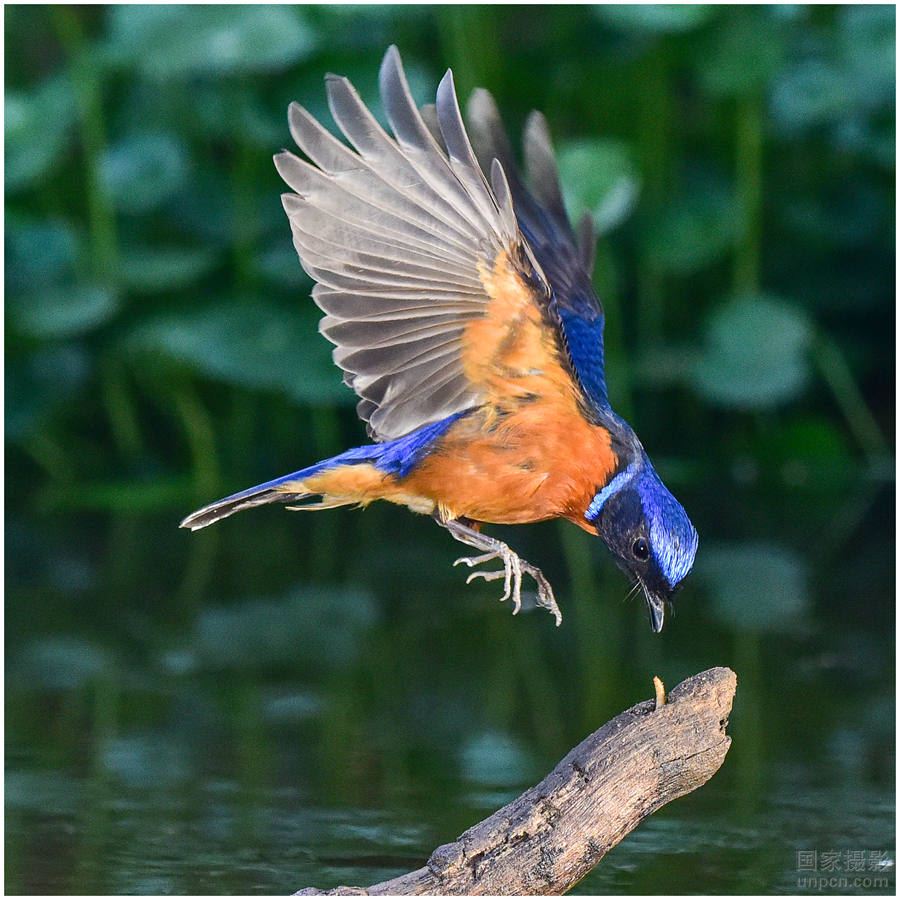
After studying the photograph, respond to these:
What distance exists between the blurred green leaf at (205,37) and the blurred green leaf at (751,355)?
1877 millimetres

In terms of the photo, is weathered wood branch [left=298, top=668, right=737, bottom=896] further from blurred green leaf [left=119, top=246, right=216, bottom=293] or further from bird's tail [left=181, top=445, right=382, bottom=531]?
blurred green leaf [left=119, top=246, right=216, bottom=293]

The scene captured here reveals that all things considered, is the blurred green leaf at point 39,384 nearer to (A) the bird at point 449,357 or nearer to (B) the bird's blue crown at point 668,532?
(A) the bird at point 449,357

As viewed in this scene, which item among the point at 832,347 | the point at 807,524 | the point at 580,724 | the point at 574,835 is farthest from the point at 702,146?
the point at 574,835

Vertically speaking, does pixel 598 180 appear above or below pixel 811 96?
below

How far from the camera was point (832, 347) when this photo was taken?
688 centimetres

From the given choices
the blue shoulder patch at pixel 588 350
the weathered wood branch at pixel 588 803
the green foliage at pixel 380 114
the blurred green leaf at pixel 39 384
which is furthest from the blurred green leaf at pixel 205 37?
the weathered wood branch at pixel 588 803

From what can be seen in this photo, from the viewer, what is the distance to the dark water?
309cm

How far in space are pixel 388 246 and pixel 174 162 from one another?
4.08m

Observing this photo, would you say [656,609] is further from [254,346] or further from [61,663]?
[254,346]

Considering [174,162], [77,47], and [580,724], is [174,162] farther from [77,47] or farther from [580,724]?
[580,724]

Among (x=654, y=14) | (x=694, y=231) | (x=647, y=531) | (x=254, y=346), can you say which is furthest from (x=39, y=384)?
(x=647, y=531)

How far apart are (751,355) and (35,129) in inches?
110

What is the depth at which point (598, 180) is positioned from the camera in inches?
232

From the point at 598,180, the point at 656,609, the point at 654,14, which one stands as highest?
the point at 654,14
